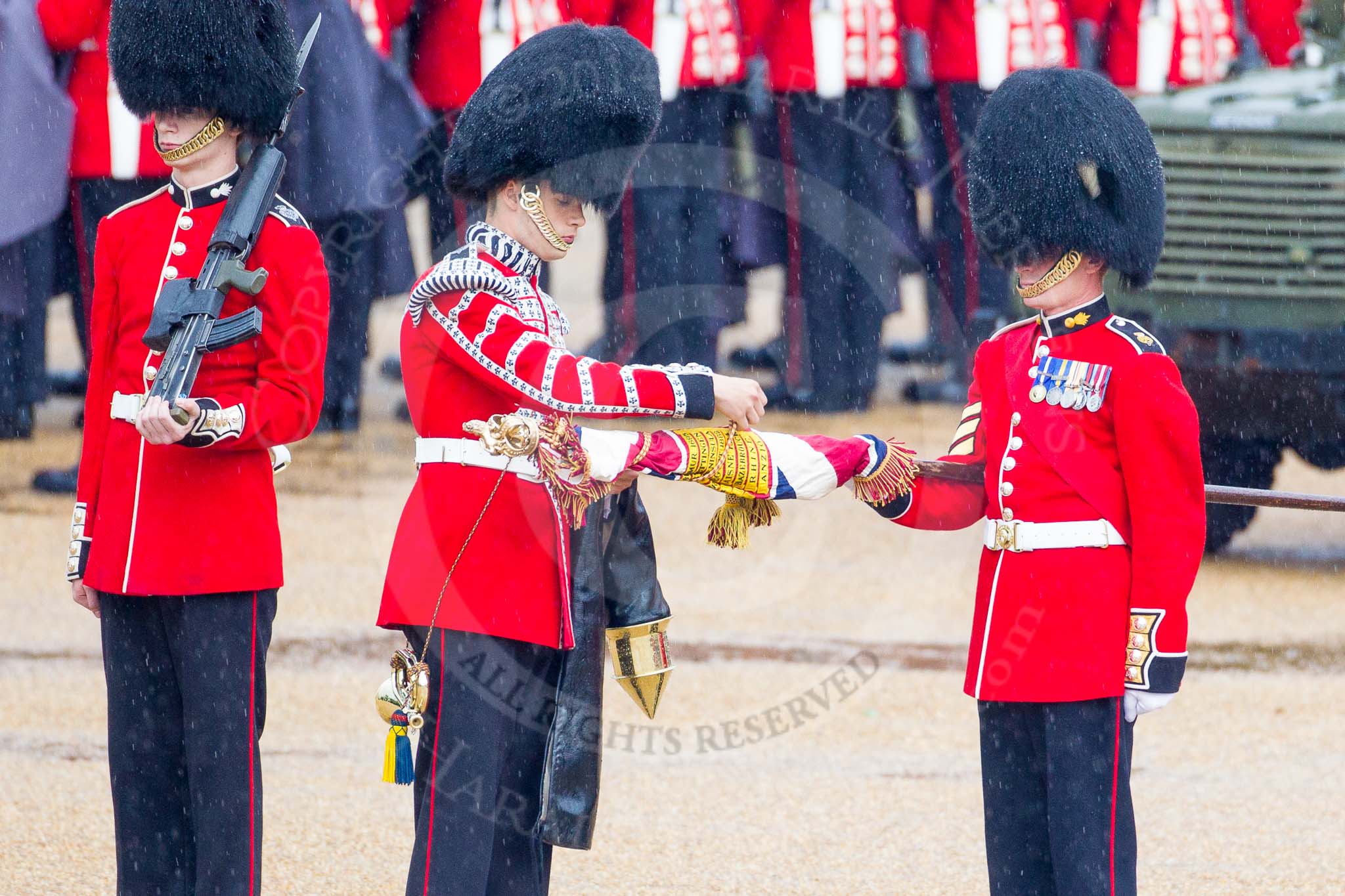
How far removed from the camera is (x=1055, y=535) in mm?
3201

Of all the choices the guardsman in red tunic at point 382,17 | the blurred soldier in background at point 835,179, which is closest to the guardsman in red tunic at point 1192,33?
the blurred soldier in background at point 835,179

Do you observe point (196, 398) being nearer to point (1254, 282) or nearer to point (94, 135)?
point (1254, 282)

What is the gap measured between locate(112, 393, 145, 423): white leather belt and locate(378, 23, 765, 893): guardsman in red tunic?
0.41 m

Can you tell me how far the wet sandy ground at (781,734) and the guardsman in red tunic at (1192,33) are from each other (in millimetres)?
2393

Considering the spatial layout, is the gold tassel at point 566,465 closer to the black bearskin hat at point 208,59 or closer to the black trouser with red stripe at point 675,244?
the black bearskin hat at point 208,59

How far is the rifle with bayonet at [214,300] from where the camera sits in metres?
3.14

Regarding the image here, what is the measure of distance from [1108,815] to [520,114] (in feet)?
4.43

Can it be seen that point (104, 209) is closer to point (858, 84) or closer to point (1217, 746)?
point (858, 84)

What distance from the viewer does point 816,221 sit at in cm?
930

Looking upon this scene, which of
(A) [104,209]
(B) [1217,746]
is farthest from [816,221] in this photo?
(B) [1217,746]

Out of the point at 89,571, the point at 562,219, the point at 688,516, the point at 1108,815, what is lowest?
the point at 688,516

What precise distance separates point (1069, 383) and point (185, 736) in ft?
4.68

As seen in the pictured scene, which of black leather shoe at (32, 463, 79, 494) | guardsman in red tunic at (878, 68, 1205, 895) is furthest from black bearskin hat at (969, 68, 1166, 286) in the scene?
black leather shoe at (32, 463, 79, 494)

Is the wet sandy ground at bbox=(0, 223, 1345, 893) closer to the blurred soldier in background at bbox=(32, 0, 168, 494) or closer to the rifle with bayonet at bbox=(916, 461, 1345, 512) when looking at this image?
the rifle with bayonet at bbox=(916, 461, 1345, 512)
